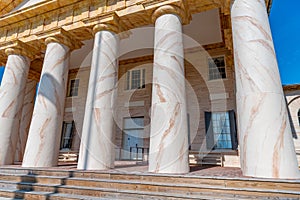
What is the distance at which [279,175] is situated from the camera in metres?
3.96

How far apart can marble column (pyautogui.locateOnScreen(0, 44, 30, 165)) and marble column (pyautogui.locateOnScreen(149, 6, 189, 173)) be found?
263 inches

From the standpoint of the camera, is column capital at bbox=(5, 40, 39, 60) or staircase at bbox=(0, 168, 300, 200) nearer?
staircase at bbox=(0, 168, 300, 200)

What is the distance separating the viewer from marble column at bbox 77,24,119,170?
19.8 ft

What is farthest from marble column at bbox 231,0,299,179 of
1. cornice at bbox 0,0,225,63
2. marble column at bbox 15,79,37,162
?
marble column at bbox 15,79,37,162

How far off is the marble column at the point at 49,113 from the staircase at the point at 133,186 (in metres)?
1.36

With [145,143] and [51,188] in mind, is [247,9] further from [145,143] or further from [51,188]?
[145,143]

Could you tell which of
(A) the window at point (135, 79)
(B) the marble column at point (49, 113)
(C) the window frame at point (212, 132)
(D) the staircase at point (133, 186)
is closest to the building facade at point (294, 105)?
(C) the window frame at point (212, 132)

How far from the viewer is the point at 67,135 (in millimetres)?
13625

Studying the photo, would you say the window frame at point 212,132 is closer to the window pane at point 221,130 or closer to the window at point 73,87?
the window pane at point 221,130

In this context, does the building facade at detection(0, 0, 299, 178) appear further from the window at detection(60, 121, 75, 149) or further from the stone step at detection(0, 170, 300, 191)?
the stone step at detection(0, 170, 300, 191)

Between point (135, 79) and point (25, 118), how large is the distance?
22.9ft

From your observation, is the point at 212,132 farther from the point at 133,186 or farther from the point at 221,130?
the point at 133,186

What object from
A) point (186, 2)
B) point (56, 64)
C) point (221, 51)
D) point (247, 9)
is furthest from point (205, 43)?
point (56, 64)

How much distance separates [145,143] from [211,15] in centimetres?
765
